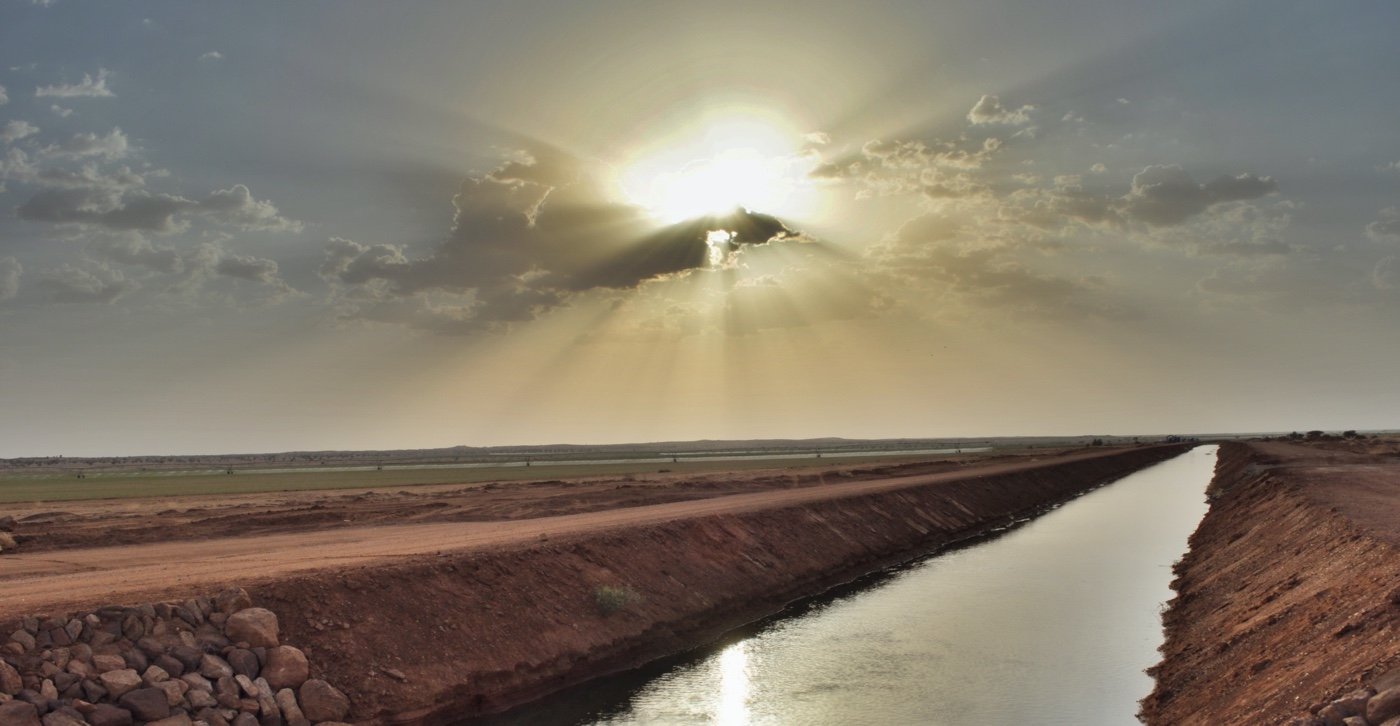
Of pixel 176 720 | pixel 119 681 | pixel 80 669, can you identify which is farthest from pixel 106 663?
pixel 176 720

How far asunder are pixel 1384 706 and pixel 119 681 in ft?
58.5

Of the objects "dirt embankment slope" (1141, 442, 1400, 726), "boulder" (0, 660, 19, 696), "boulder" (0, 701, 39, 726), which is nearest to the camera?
"dirt embankment slope" (1141, 442, 1400, 726)

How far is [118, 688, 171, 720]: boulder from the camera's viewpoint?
553 inches

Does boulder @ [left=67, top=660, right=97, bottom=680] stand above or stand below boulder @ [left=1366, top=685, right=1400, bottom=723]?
below

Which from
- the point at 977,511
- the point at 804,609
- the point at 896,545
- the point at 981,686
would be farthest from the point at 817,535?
the point at 977,511

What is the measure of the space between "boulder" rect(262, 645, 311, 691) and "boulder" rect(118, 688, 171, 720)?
7.02ft

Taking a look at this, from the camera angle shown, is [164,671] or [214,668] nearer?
[164,671]

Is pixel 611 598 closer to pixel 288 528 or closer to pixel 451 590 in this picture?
pixel 451 590

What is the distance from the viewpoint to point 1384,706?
9.59m

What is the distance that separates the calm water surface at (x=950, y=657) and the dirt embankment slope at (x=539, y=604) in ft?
7.31

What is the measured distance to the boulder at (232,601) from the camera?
1759cm

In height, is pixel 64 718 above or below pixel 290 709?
above

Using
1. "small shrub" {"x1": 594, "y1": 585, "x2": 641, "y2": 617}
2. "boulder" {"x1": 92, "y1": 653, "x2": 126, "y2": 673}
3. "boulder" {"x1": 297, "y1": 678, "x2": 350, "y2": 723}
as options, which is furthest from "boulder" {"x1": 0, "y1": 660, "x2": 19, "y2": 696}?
"small shrub" {"x1": 594, "y1": 585, "x2": 641, "y2": 617}

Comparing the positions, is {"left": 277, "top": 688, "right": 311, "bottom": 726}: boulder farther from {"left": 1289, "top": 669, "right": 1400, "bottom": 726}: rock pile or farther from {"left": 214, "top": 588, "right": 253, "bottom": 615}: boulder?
{"left": 1289, "top": 669, "right": 1400, "bottom": 726}: rock pile
